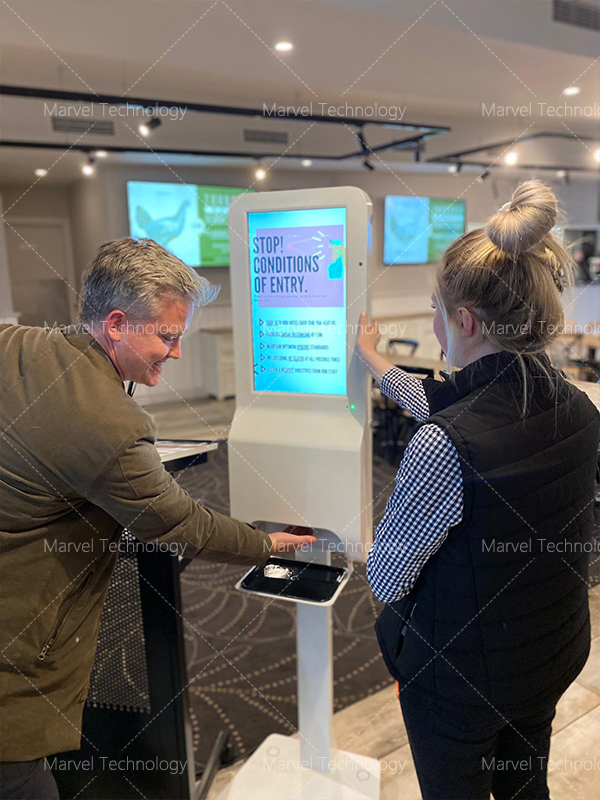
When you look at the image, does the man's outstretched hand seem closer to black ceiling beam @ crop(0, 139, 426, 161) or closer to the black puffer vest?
the black puffer vest

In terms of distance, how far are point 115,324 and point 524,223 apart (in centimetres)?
82

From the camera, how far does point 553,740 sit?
Result: 2135 mm

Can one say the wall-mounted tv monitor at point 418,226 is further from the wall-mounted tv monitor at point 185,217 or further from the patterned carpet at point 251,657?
the patterned carpet at point 251,657

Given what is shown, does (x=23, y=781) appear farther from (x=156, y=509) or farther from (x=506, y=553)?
(x=506, y=553)

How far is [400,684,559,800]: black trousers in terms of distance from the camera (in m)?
1.14

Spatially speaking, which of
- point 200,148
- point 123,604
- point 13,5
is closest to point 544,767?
point 123,604

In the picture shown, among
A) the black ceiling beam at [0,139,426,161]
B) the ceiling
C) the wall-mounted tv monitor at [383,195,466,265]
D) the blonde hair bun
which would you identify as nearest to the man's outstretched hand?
the blonde hair bun

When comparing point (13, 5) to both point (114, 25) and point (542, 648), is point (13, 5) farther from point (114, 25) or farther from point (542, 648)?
point (542, 648)

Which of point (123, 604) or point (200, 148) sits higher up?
point (200, 148)

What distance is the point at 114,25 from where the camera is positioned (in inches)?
131

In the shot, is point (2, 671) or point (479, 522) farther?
point (2, 671)

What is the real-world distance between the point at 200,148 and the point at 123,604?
21.9 feet

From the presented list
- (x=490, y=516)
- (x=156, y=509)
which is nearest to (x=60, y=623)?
(x=156, y=509)

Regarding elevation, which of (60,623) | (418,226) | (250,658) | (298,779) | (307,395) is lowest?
(250,658)
